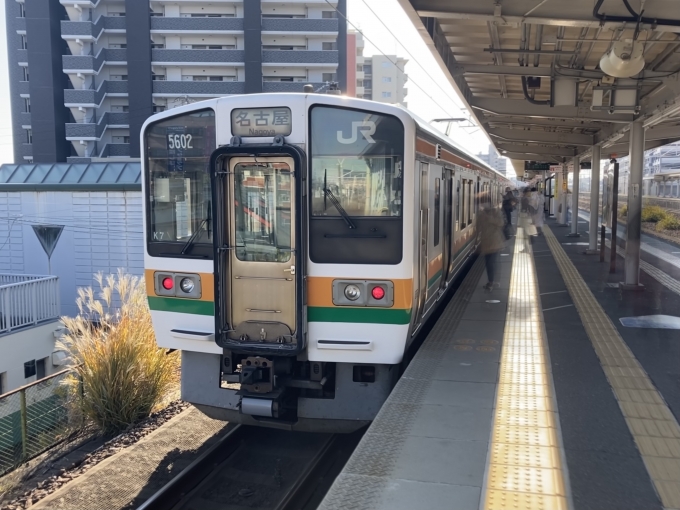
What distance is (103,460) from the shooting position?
6.07 m

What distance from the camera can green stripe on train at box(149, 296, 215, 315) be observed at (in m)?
5.71

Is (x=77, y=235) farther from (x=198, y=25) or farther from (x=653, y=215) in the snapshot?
(x=198, y=25)

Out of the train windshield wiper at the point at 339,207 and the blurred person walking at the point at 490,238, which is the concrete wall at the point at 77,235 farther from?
the train windshield wiper at the point at 339,207

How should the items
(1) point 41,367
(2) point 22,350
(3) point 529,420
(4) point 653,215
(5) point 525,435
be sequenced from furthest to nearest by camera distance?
(4) point 653,215 → (1) point 41,367 → (2) point 22,350 → (3) point 529,420 → (5) point 525,435

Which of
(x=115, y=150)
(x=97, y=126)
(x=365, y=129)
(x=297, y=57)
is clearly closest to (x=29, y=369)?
(x=365, y=129)

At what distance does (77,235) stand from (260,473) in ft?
48.7

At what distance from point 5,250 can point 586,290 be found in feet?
53.2

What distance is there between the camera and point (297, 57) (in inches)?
1767

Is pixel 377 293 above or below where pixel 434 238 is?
below

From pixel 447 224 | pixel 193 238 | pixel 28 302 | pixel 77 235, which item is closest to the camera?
pixel 193 238

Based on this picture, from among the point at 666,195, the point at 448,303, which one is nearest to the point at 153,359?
the point at 448,303

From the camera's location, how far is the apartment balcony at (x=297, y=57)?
44.8m

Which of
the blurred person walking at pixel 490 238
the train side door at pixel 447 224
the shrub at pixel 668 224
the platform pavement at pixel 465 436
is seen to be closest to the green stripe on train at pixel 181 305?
the platform pavement at pixel 465 436

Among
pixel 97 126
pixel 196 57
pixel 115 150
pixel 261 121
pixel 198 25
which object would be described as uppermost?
pixel 198 25
